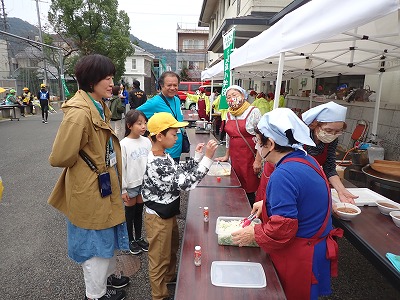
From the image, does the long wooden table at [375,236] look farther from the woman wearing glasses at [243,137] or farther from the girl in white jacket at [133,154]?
the girl in white jacket at [133,154]

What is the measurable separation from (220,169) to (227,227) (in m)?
1.50

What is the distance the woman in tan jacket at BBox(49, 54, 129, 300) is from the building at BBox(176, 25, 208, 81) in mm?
44447

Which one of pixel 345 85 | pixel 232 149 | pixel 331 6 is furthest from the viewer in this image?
pixel 345 85

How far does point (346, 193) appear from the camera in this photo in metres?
2.45

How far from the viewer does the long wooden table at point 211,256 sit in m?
1.37

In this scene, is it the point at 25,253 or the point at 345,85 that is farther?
the point at 345,85

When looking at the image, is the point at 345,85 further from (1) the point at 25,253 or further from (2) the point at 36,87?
(2) the point at 36,87

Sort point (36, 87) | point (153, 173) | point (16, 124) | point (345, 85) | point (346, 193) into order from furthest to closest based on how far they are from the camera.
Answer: point (36, 87) < point (16, 124) < point (345, 85) < point (346, 193) < point (153, 173)

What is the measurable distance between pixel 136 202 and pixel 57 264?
109 cm

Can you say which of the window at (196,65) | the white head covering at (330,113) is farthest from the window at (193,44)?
the white head covering at (330,113)

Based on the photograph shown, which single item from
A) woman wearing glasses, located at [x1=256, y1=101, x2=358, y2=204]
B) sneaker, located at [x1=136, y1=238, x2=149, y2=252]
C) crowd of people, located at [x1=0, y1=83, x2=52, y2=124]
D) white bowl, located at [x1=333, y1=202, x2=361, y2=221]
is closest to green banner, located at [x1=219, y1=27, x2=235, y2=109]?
woman wearing glasses, located at [x1=256, y1=101, x2=358, y2=204]

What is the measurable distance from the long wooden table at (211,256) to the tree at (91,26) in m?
24.8

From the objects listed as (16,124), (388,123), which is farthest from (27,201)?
(16,124)

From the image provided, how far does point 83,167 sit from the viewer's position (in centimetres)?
184
